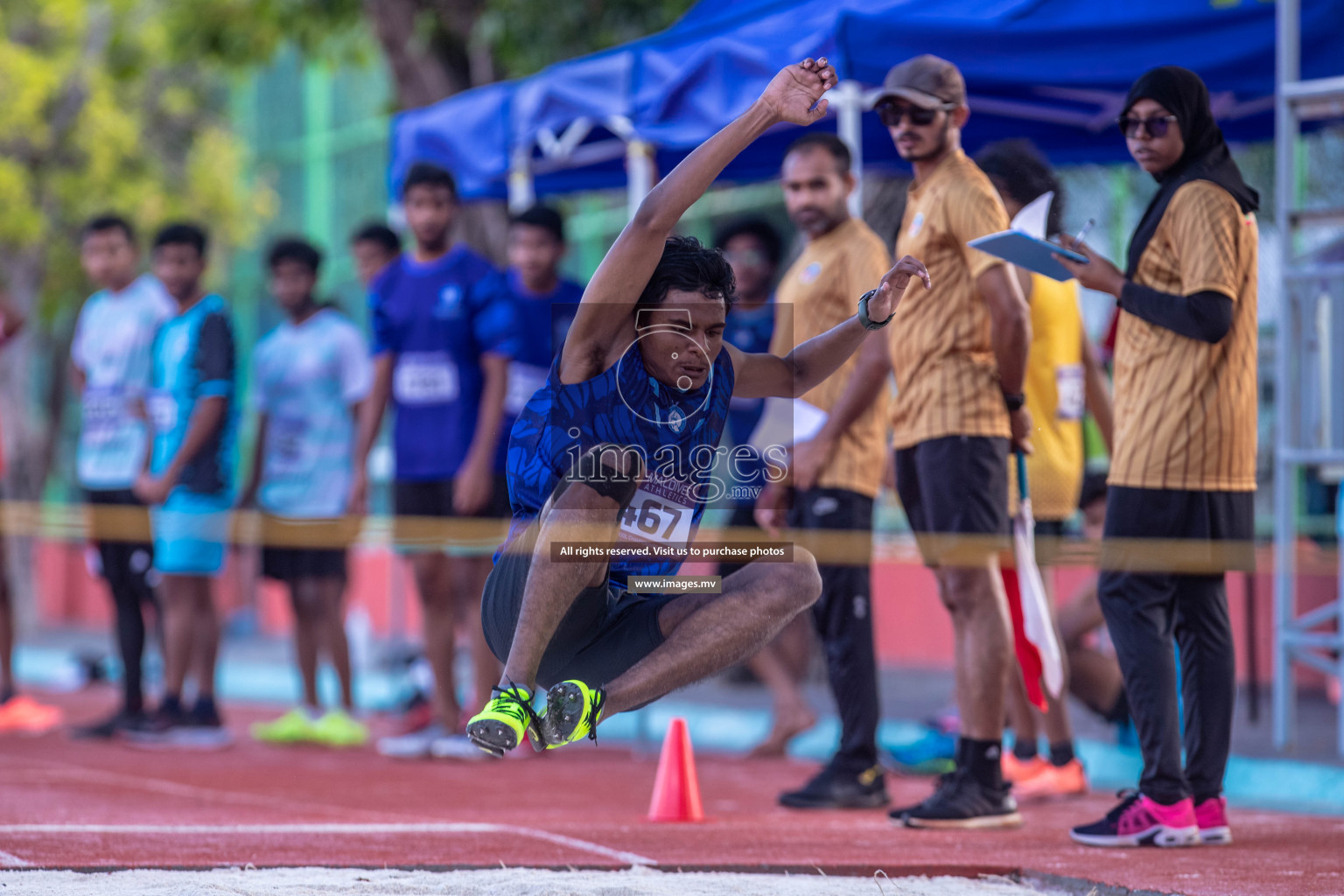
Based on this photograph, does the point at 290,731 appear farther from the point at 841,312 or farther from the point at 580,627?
the point at 580,627

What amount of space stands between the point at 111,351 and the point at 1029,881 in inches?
242

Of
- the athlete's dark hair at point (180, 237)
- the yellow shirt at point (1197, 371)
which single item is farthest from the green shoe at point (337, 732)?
the yellow shirt at point (1197, 371)

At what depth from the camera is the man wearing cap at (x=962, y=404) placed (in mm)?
5375

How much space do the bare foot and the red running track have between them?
200 mm

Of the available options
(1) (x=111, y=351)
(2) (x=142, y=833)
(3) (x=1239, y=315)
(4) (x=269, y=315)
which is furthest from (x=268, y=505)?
(4) (x=269, y=315)

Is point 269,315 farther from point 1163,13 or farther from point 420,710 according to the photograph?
point 1163,13

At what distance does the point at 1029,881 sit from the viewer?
436 cm

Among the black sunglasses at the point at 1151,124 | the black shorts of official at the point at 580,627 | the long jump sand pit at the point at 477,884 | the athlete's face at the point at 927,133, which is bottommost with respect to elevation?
the long jump sand pit at the point at 477,884

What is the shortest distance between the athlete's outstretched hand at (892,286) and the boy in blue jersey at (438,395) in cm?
354

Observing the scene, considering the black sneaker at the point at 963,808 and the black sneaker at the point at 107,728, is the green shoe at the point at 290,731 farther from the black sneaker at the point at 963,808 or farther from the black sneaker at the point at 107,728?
the black sneaker at the point at 963,808

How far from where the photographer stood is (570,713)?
4086 millimetres

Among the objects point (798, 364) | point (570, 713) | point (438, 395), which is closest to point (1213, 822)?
point (798, 364)

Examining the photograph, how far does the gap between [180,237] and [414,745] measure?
9.57ft

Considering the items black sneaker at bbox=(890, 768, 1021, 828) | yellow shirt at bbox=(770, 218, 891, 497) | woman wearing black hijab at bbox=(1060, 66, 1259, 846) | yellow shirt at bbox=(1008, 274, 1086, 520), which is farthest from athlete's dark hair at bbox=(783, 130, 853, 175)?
black sneaker at bbox=(890, 768, 1021, 828)
